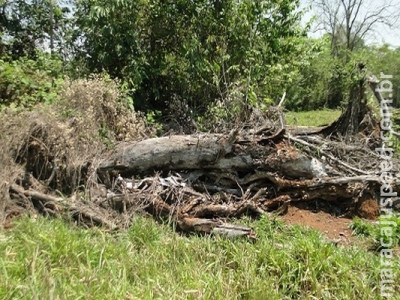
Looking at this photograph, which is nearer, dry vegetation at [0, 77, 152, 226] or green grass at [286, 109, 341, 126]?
dry vegetation at [0, 77, 152, 226]

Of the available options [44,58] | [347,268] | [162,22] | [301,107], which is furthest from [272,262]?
[301,107]

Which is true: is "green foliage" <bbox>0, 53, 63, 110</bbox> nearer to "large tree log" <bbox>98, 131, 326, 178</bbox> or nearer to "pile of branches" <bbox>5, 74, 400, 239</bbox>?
"pile of branches" <bbox>5, 74, 400, 239</bbox>

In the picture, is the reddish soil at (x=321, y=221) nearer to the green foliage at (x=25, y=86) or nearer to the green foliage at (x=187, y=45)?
the green foliage at (x=187, y=45)

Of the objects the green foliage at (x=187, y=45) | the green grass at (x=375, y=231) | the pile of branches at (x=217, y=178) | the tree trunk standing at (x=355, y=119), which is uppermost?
the green foliage at (x=187, y=45)

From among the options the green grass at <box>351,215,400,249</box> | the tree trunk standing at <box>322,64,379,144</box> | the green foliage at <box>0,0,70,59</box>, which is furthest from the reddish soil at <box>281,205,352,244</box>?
the green foliage at <box>0,0,70,59</box>

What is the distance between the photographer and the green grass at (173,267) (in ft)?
7.36

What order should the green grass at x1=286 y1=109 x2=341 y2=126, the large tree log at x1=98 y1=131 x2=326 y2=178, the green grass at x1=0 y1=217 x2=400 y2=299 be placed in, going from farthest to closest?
the green grass at x1=286 y1=109 x2=341 y2=126, the large tree log at x1=98 y1=131 x2=326 y2=178, the green grass at x1=0 y1=217 x2=400 y2=299

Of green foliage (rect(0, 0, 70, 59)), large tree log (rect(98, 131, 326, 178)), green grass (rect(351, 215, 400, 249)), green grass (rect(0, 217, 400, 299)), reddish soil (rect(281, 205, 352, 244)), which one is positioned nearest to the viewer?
green grass (rect(0, 217, 400, 299))

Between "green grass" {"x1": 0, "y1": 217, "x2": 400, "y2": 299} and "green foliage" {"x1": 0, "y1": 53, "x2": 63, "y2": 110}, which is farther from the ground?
"green foliage" {"x1": 0, "y1": 53, "x2": 63, "y2": 110}

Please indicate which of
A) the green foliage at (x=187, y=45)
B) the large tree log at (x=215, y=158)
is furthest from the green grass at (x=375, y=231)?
the green foliage at (x=187, y=45)

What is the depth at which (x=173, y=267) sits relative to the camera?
261cm

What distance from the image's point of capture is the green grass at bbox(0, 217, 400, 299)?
7.36 ft

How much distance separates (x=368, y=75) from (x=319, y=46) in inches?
159

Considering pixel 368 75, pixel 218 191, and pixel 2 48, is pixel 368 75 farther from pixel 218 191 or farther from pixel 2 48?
pixel 2 48
